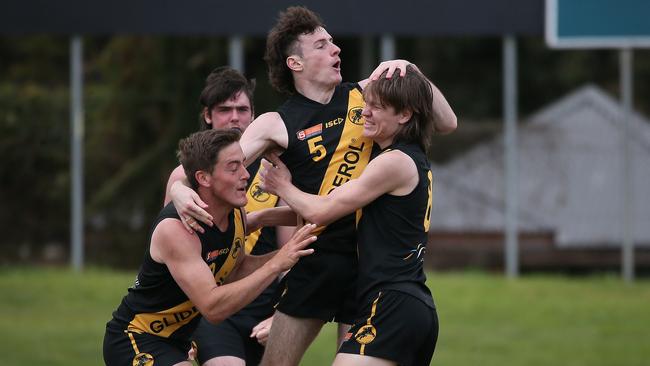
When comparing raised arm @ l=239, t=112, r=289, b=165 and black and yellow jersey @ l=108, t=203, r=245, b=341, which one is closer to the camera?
black and yellow jersey @ l=108, t=203, r=245, b=341

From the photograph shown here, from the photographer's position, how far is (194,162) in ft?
19.8

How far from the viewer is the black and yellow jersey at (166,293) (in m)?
6.17

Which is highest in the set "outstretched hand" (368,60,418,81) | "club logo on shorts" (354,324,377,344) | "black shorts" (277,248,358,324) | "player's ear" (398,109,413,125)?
"outstretched hand" (368,60,418,81)

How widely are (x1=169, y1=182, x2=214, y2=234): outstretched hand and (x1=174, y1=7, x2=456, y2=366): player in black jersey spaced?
1.51 ft

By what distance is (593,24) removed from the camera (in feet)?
49.4

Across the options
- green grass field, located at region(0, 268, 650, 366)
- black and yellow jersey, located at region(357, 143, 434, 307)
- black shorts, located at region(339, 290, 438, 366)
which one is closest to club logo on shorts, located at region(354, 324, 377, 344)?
black shorts, located at region(339, 290, 438, 366)

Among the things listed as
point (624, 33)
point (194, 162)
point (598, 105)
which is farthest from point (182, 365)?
point (598, 105)

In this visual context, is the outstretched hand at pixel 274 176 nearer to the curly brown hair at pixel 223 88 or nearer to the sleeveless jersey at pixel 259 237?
the sleeveless jersey at pixel 259 237

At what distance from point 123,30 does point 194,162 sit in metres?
10.6

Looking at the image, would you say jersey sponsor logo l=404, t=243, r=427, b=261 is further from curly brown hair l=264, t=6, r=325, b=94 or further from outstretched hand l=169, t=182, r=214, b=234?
curly brown hair l=264, t=6, r=325, b=94

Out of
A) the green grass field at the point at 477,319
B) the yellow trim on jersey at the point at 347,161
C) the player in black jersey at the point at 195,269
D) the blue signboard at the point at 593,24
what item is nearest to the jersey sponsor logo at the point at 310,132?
the yellow trim on jersey at the point at 347,161

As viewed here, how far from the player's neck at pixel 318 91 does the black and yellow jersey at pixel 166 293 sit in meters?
0.76

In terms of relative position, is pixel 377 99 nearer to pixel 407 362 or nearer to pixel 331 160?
pixel 331 160

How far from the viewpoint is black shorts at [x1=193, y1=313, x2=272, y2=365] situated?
7102 mm
